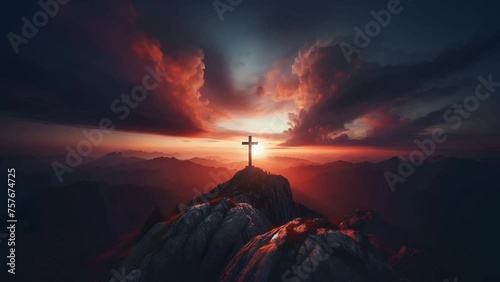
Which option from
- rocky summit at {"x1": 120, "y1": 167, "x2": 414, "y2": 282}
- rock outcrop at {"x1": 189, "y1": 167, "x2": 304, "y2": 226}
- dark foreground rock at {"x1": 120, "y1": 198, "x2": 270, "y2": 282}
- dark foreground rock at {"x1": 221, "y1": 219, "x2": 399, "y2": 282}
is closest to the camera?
dark foreground rock at {"x1": 221, "y1": 219, "x2": 399, "y2": 282}

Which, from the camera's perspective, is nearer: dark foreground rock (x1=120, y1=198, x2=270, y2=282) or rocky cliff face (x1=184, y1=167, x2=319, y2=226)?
dark foreground rock (x1=120, y1=198, x2=270, y2=282)

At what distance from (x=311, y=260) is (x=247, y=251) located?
18.4 ft

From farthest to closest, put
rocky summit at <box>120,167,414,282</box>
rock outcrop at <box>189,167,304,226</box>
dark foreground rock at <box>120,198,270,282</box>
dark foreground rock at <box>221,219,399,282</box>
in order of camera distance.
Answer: rock outcrop at <box>189,167,304,226</box> → dark foreground rock at <box>120,198,270,282</box> → rocky summit at <box>120,167,414,282</box> → dark foreground rock at <box>221,219,399,282</box>

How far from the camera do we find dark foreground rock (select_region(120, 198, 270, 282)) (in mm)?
22109

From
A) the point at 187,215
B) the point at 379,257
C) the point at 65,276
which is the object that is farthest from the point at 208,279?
the point at 65,276

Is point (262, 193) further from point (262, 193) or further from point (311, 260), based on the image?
point (311, 260)

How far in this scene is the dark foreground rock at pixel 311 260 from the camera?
45.8 ft

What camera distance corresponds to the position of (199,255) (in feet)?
76.3

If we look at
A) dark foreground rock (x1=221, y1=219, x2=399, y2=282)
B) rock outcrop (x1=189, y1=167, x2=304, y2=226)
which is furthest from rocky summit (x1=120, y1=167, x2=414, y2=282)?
rock outcrop (x1=189, y1=167, x2=304, y2=226)

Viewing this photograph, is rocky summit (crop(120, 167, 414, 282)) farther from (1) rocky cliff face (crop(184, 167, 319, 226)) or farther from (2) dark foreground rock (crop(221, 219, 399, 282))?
(1) rocky cliff face (crop(184, 167, 319, 226))

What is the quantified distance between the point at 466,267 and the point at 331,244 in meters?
295

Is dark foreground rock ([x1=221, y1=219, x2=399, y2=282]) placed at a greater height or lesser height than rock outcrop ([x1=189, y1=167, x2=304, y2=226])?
greater

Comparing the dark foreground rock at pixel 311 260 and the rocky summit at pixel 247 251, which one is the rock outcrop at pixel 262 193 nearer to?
the rocky summit at pixel 247 251

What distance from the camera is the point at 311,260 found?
14375 mm
